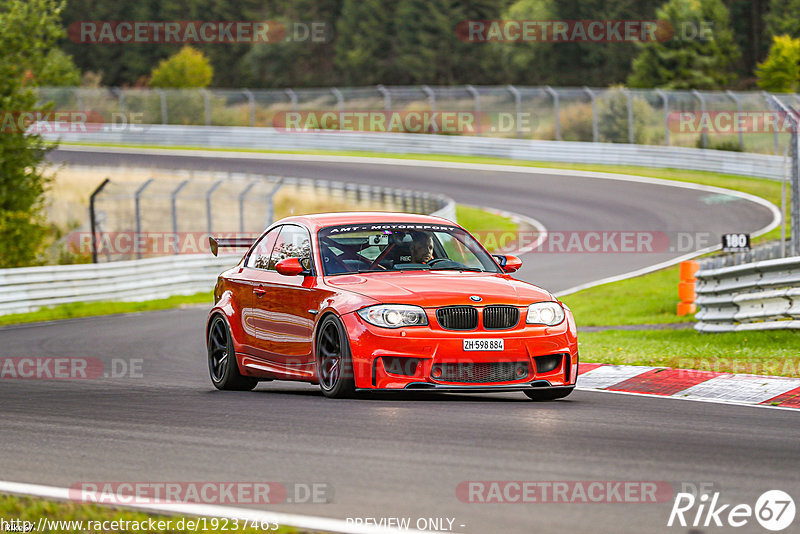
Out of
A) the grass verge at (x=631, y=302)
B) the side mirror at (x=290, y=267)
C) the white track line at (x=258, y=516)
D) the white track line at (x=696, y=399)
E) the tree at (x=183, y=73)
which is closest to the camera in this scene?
the white track line at (x=258, y=516)

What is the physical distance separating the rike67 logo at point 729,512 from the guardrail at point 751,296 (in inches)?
332

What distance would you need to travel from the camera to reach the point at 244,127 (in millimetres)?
58062

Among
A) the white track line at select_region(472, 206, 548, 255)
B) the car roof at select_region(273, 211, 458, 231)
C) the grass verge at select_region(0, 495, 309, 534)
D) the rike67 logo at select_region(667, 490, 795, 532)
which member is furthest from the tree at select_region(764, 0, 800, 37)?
the grass verge at select_region(0, 495, 309, 534)

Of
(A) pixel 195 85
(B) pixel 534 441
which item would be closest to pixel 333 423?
(B) pixel 534 441

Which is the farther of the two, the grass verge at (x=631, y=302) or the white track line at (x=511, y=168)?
the white track line at (x=511, y=168)

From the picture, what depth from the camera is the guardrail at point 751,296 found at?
13883 mm

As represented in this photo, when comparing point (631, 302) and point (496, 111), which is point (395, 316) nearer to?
point (631, 302)

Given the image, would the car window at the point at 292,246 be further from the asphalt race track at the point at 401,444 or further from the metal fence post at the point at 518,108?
the metal fence post at the point at 518,108

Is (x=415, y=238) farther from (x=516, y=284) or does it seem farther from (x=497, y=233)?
(x=497, y=233)

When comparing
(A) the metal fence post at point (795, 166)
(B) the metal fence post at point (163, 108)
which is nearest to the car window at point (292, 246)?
(A) the metal fence post at point (795, 166)

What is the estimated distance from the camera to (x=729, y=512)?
5410 mm

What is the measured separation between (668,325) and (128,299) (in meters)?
11.5

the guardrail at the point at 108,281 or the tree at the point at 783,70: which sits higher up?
the tree at the point at 783,70

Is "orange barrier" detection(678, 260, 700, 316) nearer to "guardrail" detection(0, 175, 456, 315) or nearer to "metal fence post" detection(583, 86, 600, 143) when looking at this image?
"guardrail" detection(0, 175, 456, 315)
